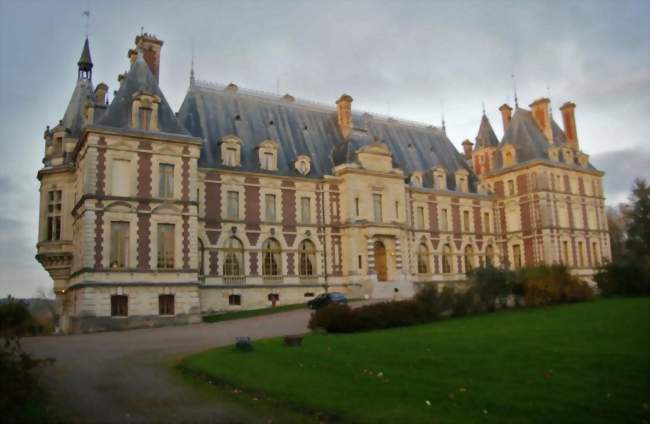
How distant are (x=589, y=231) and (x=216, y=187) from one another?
3271cm

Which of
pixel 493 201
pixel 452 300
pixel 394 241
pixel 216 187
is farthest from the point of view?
pixel 493 201

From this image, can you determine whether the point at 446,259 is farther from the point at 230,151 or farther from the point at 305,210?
the point at 230,151

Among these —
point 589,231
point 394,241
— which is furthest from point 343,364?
point 589,231

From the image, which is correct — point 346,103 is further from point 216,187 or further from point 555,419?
point 555,419

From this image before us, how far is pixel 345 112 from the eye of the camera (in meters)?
43.4

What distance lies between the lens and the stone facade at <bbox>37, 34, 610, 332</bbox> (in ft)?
93.6

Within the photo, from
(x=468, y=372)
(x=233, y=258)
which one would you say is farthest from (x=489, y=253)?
(x=468, y=372)

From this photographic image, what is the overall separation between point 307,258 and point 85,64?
19779mm

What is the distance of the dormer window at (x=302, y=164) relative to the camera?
38125 mm

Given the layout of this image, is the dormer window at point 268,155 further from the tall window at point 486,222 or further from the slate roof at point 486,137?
the slate roof at point 486,137

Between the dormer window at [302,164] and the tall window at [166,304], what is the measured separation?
42.9 ft

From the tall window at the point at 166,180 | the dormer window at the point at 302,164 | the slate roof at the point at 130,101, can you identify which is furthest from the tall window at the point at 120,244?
the dormer window at the point at 302,164

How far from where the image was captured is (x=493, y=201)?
48.4m

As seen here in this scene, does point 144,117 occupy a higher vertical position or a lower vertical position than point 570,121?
lower
